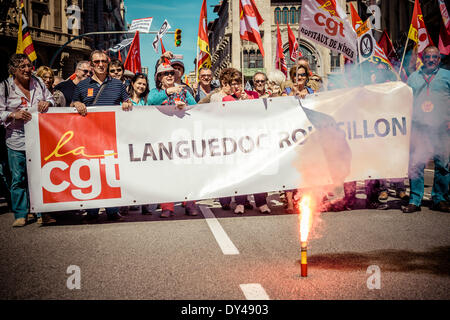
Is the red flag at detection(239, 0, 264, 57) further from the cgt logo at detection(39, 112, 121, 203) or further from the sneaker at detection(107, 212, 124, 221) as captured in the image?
the sneaker at detection(107, 212, 124, 221)

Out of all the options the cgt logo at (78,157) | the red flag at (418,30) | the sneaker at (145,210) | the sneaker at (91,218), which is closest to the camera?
the cgt logo at (78,157)

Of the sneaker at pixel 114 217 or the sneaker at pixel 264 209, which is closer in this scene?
the sneaker at pixel 114 217

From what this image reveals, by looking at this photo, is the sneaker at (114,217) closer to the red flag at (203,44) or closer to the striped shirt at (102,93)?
the striped shirt at (102,93)

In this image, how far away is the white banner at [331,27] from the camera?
7.19 m

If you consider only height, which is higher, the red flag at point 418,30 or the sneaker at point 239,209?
the red flag at point 418,30

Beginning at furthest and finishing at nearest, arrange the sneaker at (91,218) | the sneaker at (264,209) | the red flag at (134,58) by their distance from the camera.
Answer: the red flag at (134,58), the sneaker at (264,209), the sneaker at (91,218)

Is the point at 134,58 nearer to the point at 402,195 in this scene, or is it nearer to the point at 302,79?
the point at 302,79

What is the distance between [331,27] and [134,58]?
29.7 ft

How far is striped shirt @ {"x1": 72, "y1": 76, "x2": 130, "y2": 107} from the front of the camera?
6.88 m

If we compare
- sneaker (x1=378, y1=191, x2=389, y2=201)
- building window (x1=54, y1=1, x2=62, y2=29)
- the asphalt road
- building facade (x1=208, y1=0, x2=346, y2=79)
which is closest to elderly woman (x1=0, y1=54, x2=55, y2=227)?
the asphalt road

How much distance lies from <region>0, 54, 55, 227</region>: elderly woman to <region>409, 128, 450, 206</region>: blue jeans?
18.1 feet

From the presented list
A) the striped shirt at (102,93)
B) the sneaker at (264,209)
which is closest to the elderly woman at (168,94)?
the striped shirt at (102,93)

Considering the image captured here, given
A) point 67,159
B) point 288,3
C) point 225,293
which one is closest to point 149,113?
point 67,159
